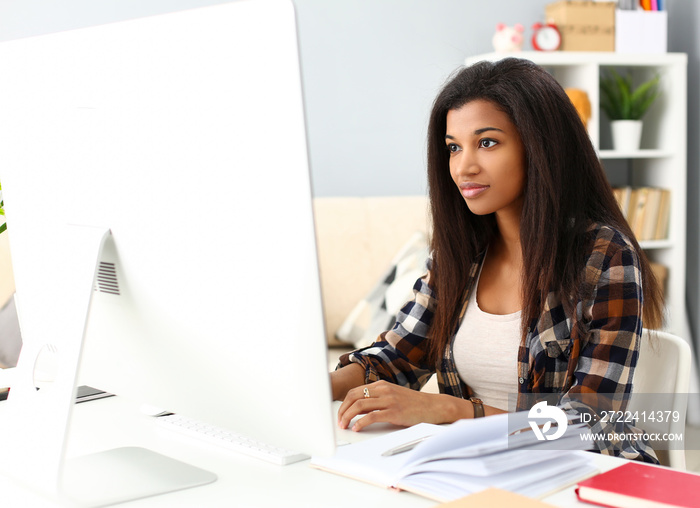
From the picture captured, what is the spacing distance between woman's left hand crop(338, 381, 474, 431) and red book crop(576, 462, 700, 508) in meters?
0.34

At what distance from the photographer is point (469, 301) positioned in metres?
1.55

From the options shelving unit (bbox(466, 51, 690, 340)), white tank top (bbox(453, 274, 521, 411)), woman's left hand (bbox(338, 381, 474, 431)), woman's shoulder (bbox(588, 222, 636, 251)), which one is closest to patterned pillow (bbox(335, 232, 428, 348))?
shelving unit (bbox(466, 51, 690, 340))

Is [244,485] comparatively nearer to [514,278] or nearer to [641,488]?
[641,488]

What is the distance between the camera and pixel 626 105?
3.42 meters

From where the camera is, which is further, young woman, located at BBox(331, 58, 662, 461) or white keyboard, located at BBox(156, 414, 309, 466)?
young woman, located at BBox(331, 58, 662, 461)

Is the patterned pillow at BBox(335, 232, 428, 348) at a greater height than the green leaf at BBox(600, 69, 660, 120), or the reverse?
the green leaf at BBox(600, 69, 660, 120)

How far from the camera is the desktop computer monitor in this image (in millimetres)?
691

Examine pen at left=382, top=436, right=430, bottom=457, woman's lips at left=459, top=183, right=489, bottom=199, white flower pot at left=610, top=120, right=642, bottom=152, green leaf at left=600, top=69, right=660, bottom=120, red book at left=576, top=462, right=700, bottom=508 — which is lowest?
pen at left=382, top=436, right=430, bottom=457

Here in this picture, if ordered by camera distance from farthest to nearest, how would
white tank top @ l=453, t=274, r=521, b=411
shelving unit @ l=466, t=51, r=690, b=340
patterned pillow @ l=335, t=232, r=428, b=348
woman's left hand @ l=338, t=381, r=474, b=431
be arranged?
shelving unit @ l=466, t=51, r=690, b=340 → patterned pillow @ l=335, t=232, r=428, b=348 → white tank top @ l=453, t=274, r=521, b=411 → woman's left hand @ l=338, t=381, r=474, b=431

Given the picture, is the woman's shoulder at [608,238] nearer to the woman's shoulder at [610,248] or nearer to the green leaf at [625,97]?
the woman's shoulder at [610,248]

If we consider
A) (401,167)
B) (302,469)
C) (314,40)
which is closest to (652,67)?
(401,167)

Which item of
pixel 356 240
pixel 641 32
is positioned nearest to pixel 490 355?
pixel 356 240

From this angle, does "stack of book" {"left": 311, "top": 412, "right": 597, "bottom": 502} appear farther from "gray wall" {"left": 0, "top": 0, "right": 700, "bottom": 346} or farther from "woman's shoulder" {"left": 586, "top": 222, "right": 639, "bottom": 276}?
Answer: "gray wall" {"left": 0, "top": 0, "right": 700, "bottom": 346}

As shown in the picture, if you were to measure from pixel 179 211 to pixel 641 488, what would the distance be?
557 mm
